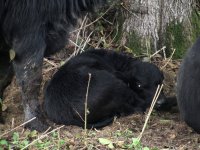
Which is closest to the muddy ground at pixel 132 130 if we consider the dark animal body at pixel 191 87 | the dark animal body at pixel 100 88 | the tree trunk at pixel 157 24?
the dark animal body at pixel 100 88

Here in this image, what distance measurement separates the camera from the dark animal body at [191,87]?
170 inches

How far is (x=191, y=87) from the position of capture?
438cm

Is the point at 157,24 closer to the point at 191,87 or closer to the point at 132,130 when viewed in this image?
the point at 132,130

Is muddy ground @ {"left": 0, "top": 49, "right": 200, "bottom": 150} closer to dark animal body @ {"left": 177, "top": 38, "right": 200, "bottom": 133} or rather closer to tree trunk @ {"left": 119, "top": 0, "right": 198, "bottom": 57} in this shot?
dark animal body @ {"left": 177, "top": 38, "right": 200, "bottom": 133}

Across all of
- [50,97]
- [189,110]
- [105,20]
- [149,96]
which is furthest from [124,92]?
[105,20]

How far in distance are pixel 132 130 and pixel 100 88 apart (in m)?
0.58

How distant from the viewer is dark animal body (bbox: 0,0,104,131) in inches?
A: 196

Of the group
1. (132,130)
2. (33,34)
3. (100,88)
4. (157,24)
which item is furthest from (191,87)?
(157,24)

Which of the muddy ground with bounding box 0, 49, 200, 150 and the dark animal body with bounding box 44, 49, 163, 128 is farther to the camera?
the dark animal body with bounding box 44, 49, 163, 128

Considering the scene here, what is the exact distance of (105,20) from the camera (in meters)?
7.25

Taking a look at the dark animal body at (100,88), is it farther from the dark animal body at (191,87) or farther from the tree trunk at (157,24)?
the dark animal body at (191,87)

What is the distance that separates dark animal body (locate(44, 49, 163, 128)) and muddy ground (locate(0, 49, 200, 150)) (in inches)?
5.5

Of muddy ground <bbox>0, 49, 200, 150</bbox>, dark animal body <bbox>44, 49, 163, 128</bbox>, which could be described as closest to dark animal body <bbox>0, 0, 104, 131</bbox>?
dark animal body <bbox>44, 49, 163, 128</bbox>

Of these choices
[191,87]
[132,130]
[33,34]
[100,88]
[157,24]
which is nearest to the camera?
[191,87]
